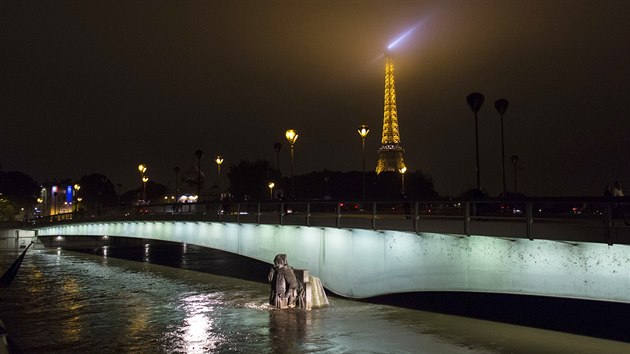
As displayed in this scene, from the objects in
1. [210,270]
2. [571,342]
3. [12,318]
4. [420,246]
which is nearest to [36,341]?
[12,318]

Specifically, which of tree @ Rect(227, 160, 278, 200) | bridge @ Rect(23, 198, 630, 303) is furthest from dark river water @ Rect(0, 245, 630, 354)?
tree @ Rect(227, 160, 278, 200)

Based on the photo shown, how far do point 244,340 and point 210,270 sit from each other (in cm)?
3275

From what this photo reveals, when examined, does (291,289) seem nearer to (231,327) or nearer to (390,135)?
(231,327)

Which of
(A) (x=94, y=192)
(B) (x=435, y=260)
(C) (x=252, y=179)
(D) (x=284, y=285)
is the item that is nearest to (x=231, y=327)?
(D) (x=284, y=285)

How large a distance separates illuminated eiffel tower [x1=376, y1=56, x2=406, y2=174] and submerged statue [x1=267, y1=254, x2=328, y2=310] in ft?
386

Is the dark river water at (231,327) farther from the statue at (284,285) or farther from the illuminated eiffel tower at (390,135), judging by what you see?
the illuminated eiffel tower at (390,135)

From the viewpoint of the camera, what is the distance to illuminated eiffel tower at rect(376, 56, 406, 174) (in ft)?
475

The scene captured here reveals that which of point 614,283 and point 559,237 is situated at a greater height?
point 559,237

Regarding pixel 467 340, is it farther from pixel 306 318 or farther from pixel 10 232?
pixel 10 232

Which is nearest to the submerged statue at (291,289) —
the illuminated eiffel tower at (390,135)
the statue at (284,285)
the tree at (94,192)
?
the statue at (284,285)

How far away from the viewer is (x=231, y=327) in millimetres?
23219

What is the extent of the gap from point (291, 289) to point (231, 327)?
14.6 feet

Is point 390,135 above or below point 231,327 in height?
above

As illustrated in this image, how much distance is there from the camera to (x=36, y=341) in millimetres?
21062
